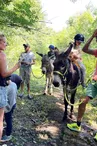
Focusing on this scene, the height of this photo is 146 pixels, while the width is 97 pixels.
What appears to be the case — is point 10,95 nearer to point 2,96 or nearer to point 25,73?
point 2,96

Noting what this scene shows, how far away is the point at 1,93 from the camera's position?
3697mm

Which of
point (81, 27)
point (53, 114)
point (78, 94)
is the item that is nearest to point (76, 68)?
point (53, 114)

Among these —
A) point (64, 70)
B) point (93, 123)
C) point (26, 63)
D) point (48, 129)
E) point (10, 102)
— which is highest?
point (26, 63)

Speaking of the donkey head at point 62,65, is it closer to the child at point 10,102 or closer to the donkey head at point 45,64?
the child at point 10,102

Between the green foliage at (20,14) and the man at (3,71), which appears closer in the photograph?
the man at (3,71)

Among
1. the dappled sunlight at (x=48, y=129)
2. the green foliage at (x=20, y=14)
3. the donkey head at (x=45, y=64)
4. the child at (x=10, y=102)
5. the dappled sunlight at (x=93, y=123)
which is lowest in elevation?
the dappled sunlight at (x=93, y=123)

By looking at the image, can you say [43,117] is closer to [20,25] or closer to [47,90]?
[20,25]

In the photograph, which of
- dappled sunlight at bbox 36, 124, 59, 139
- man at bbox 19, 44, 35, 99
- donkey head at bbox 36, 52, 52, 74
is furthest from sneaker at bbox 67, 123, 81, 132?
donkey head at bbox 36, 52, 52, 74

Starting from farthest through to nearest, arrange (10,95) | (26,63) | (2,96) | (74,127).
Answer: (26,63) < (74,127) < (10,95) < (2,96)

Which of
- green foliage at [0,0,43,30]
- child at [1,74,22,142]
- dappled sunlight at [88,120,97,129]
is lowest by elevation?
dappled sunlight at [88,120,97,129]

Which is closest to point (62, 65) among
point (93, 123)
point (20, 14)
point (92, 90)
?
point (92, 90)

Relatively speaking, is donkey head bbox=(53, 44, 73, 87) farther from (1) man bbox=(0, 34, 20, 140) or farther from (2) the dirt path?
(1) man bbox=(0, 34, 20, 140)

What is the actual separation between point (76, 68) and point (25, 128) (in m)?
2.29

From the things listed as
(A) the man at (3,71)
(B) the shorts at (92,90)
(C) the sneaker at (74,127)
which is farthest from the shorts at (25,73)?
(A) the man at (3,71)
